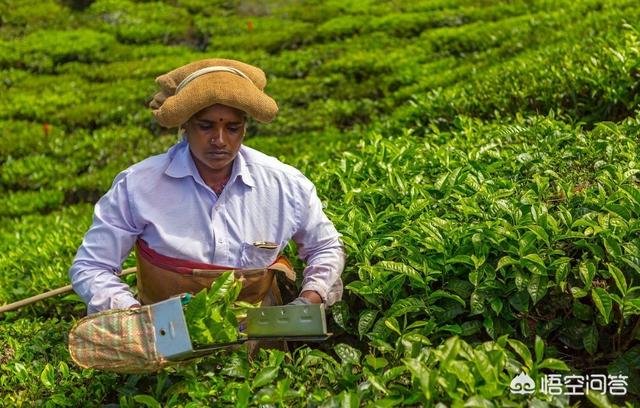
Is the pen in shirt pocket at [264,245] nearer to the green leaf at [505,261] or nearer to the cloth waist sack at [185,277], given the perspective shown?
the cloth waist sack at [185,277]

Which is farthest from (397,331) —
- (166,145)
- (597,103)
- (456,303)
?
(166,145)

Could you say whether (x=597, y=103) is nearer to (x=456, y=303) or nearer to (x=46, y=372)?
(x=456, y=303)

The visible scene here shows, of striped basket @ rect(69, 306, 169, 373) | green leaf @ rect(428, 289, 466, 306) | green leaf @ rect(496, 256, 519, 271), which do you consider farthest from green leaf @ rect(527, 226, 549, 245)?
striped basket @ rect(69, 306, 169, 373)

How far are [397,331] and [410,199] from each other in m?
1.06

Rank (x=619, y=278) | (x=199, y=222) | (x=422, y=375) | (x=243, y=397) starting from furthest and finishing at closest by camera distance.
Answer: (x=199, y=222)
(x=619, y=278)
(x=243, y=397)
(x=422, y=375)

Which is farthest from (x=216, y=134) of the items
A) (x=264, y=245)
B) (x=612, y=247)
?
(x=612, y=247)

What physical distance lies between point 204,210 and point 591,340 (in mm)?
1513

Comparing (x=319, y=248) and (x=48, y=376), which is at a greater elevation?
(x=319, y=248)

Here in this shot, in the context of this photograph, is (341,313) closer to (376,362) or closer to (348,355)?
(348,355)

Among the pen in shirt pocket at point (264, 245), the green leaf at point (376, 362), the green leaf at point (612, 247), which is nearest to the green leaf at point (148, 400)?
the green leaf at point (376, 362)

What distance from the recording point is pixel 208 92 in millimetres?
2932

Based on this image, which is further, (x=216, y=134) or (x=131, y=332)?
(x=216, y=134)

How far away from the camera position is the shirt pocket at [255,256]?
125 inches

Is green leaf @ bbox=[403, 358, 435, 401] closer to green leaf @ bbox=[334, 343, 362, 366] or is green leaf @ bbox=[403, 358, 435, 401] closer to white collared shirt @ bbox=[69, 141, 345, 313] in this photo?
green leaf @ bbox=[334, 343, 362, 366]
